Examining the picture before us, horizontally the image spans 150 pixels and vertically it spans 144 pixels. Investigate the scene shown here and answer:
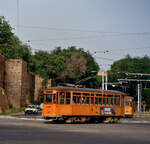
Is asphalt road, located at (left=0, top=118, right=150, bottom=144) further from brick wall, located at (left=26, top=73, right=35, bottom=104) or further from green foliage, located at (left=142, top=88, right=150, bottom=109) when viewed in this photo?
green foliage, located at (left=142, top=88, right=150, bottom=109)

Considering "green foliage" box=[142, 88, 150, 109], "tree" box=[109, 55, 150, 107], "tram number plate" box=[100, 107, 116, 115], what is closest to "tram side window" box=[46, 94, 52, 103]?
"tram number plate" box=[100, 107, 116, 115]

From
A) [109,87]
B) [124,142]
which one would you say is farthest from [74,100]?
[109,87]

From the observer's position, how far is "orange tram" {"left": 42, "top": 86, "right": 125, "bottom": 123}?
3134 cm

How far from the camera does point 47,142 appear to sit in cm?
1564

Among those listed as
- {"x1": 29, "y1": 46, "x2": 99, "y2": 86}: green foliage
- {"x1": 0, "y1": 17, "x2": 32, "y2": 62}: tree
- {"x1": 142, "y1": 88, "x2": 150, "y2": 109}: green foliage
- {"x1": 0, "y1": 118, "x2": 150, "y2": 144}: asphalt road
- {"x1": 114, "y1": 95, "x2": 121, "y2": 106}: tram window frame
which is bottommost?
{"x1": 0, "y1": 118, "x2": 150, "y2": 144}: asphalt road

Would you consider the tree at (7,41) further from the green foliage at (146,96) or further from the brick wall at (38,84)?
the green foliage at (146,96)

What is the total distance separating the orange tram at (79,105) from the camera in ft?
103

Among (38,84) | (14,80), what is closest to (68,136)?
(14,80)

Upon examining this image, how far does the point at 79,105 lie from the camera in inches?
1280

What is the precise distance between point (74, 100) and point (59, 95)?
152 cm

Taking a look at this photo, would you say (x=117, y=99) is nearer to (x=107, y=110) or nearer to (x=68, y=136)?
(x=107, y=110)

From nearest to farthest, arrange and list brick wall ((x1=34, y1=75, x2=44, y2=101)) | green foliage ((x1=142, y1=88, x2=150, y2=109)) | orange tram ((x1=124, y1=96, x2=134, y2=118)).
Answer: orange tram ((x1=124, y1=96, x2=134, y2=118)), brick wall ((x1=34, y1=75, x2=44, y2=101)), green foliage ((x1=142, y1=88, x2=150, y2=109))

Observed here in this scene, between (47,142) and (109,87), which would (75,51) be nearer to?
(109,87)

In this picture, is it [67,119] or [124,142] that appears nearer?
[124,142]
